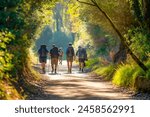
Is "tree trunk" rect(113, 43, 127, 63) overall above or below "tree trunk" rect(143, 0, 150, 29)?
below

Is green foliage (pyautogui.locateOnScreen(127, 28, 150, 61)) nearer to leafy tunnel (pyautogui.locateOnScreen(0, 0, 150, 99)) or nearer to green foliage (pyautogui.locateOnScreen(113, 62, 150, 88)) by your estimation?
leafy tunnel (pyautogui.locateOnScreen(0, 0, 150, 99))

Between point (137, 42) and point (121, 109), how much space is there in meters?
11.5

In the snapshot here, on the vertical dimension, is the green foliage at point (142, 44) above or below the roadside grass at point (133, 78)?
above

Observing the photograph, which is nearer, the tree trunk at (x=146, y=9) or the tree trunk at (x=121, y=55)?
the tree trunk at (x=146, y=9)

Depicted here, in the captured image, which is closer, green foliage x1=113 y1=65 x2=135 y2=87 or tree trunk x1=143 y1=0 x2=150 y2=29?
tree trunk x1=143 y1=0 x2=150 y2=29

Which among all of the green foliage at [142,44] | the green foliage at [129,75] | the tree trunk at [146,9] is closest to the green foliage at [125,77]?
the green foliage at [129,75]

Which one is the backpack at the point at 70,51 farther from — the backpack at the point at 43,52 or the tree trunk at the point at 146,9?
the tree trunk at the point at 146,9

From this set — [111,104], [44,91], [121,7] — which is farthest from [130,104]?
[121,7]

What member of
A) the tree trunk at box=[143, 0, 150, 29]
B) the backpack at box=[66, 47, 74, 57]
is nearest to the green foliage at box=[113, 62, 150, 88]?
the tree trunk at box=[143, 0, 150, 29]

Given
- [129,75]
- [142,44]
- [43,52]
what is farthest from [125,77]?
[43,52]

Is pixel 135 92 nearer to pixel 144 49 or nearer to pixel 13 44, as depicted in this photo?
pixel 144 49

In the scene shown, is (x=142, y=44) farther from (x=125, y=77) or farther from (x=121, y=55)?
(x=121, y=55)

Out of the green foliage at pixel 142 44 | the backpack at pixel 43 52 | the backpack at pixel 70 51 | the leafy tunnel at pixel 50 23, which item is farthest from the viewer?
the backpack at pixel 70 51

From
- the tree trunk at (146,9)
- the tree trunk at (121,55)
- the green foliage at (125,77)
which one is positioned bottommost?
the green foliage at (125,77)
